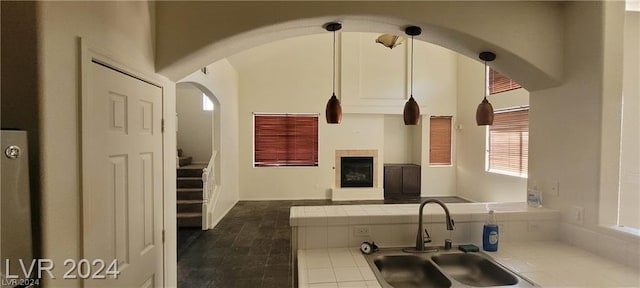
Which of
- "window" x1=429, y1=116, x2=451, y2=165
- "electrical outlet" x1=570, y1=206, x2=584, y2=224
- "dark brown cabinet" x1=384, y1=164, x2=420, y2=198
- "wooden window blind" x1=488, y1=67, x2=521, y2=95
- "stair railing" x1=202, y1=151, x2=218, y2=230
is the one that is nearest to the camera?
"electrical outlet" x1=570, y1=206, x2=584, y2=224

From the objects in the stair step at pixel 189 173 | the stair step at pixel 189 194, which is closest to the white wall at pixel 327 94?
the stair step at pixel 189 173

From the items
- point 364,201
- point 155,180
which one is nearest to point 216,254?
point 155,180

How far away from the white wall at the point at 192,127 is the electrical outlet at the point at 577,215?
6.96m

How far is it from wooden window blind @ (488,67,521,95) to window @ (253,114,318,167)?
388 centimetres

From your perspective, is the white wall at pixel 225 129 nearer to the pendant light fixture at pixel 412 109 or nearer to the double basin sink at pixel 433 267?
the pendant light fixture at pixel 412 109

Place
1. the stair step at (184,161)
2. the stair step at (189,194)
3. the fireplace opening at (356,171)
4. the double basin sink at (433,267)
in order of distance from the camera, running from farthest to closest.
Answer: the fireplace opening at (356,171), the stair step at (184,161), the stair step at (189,194), the double basin sink at (433,267)

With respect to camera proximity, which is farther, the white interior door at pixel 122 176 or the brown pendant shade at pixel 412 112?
the brown pendant shade at pixel 412 112

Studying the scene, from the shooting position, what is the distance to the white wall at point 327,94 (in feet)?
21.4

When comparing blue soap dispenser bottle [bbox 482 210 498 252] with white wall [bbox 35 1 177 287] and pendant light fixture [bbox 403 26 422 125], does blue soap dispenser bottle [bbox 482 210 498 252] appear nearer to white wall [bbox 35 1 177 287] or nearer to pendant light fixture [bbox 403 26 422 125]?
pendant light fixture [bbox 403 26 422 125]

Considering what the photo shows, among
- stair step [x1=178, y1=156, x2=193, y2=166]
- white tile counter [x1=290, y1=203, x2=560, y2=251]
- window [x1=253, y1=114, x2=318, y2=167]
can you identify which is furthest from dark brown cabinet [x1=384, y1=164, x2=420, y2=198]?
white tile counter [x1=290, y1=203, x2=560, y2=251]

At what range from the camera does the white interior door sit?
3.90 ft

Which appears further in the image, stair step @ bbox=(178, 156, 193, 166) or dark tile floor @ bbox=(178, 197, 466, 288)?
stair step @ bbox=(178, 156, 193, 166)

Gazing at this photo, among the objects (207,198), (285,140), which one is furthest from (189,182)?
(285,140)

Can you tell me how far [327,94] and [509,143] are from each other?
13.0 ft
